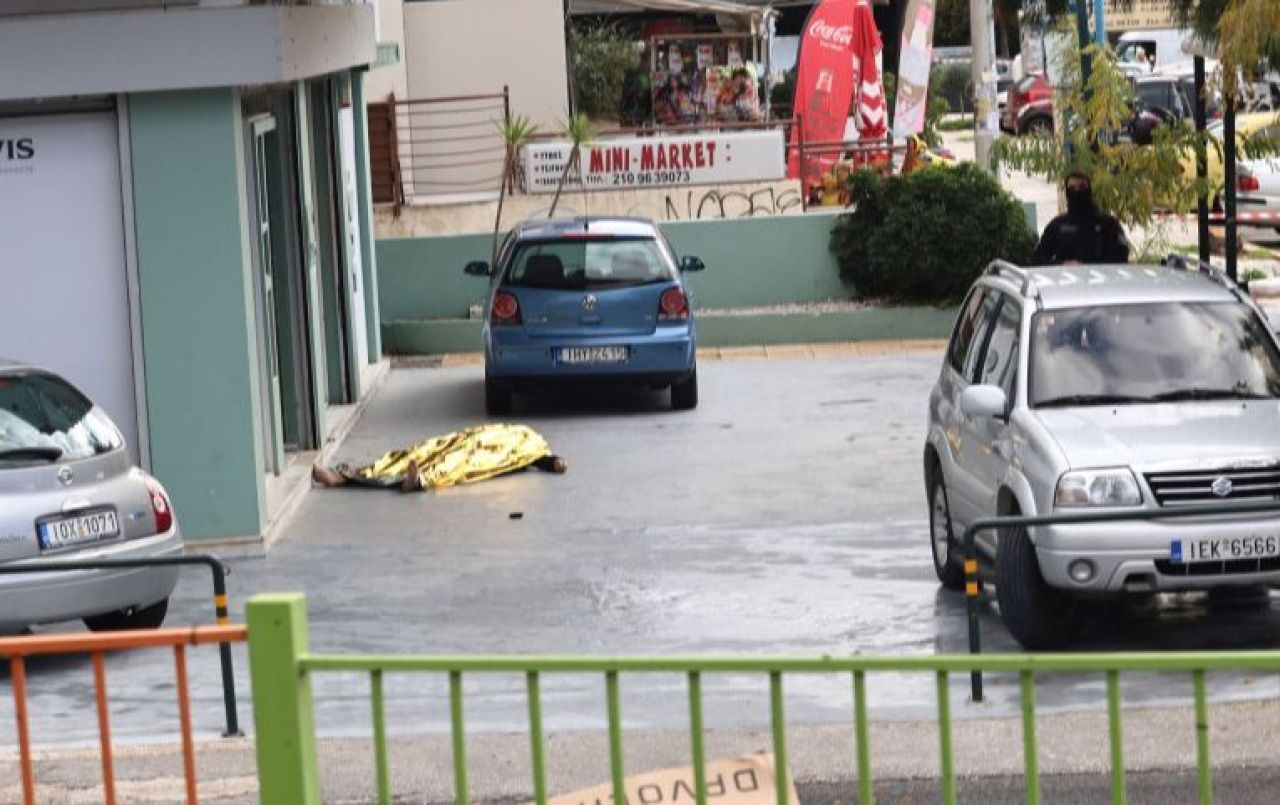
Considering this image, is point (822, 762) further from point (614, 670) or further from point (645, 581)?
point (645, 581)

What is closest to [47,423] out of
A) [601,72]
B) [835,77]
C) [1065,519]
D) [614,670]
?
[1065,519]

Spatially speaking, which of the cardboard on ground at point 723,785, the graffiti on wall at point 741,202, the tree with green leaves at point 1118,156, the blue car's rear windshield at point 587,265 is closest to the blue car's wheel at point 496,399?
the blue car's rear windshield at point 587,265

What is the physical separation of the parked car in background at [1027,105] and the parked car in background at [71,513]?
129ft

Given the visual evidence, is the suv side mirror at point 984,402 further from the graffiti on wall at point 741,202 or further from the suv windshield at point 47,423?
the graffiti on wall at point 741,202

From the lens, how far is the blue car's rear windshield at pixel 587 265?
64.2 ft

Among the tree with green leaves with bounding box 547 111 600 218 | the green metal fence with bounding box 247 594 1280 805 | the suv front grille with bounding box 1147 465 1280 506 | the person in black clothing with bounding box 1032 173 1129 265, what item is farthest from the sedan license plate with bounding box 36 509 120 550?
the tree with green leaves with bounding box 547 111 600 218

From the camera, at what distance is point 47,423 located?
1194 cm

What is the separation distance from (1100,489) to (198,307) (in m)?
A: 6.01

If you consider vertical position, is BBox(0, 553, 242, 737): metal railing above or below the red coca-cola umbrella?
below

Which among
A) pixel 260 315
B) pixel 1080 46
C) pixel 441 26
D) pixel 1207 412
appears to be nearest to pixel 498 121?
pixel 441 26

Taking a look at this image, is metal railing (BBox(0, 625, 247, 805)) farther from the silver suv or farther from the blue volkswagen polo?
the blue volkswagen polo

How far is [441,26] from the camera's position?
3234 cm

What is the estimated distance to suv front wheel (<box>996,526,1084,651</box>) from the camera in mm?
10969

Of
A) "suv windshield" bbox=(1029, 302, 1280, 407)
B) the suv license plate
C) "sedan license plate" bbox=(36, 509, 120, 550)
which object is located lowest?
the suv license plate
